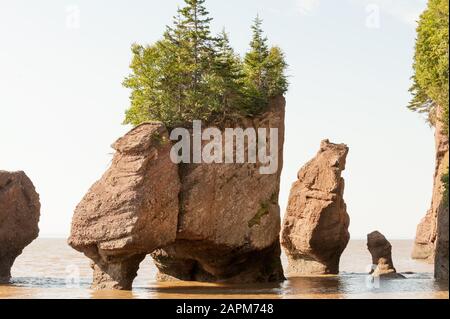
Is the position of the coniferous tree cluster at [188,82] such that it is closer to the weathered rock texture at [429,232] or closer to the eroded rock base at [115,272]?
the eroded rock base at [115,272]

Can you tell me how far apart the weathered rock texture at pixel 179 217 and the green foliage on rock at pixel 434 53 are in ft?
35.0

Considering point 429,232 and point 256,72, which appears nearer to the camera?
point 256,72

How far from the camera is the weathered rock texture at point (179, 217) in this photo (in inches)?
1606

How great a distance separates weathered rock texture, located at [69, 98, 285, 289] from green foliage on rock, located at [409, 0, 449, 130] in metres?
10.7

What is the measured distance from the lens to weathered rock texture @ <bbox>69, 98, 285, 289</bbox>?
40781mm

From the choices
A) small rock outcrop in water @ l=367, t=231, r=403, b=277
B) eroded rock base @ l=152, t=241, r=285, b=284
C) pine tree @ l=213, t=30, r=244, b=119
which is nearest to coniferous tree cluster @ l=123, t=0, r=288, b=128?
pine tree @ l=213, t=30, r=244, b=119

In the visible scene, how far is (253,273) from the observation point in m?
50.2

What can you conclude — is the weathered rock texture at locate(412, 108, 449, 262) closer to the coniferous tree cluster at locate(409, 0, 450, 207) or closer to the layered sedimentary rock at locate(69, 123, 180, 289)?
the coniferous tree cluster at locate(409, 0, 450, 207)

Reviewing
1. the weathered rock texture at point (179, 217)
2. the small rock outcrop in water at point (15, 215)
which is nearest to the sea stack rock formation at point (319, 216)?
the weathered rock texture at point (179, 217)

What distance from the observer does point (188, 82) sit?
158ft

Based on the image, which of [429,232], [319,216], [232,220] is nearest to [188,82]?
[232,220]

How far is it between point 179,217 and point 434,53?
19.5 meters

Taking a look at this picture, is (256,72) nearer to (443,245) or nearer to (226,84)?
(226,84)
